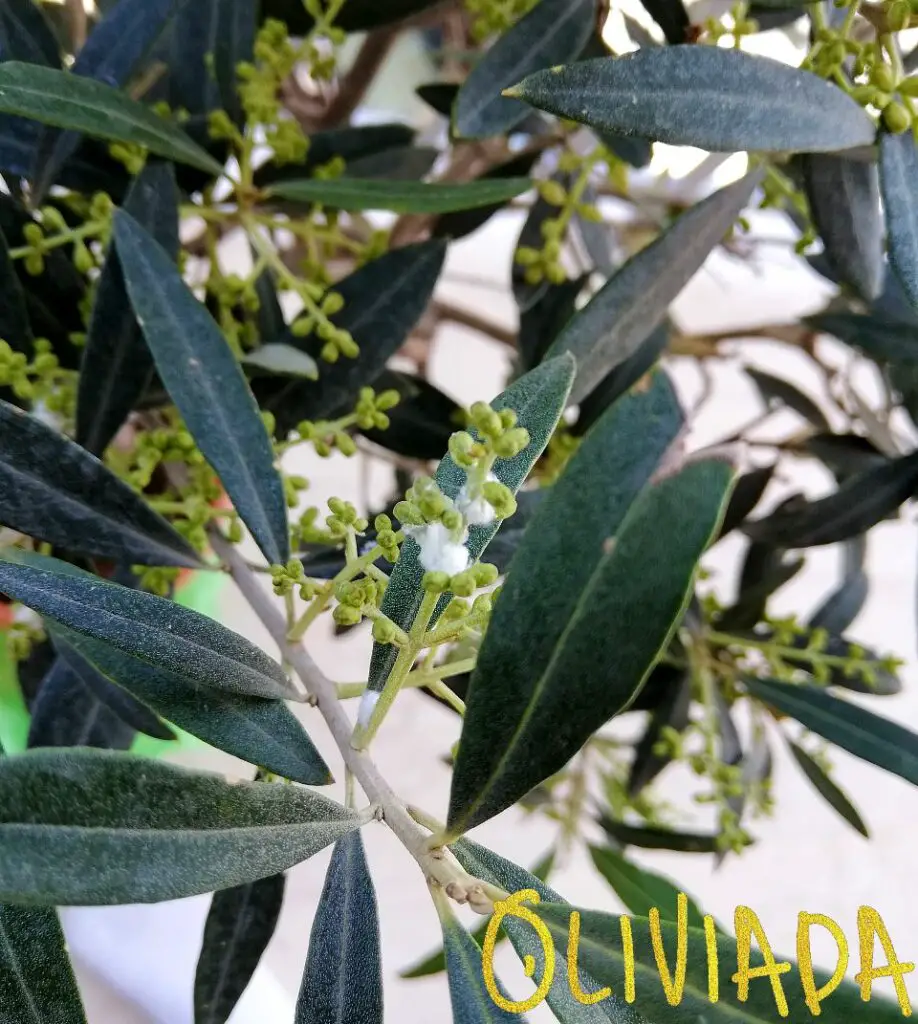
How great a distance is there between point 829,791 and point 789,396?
16.0 inches

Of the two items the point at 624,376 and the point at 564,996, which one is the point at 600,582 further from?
the point at 624,376

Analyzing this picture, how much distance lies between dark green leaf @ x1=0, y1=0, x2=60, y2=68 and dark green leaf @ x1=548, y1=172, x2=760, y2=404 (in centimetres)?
33

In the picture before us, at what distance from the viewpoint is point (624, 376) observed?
679 millimetres

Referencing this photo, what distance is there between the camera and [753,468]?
0.73m

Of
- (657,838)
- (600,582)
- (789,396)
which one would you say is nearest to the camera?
(600,582)

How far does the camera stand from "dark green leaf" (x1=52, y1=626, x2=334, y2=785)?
12.9 inches

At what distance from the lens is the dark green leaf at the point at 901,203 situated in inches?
Answer: 14.8

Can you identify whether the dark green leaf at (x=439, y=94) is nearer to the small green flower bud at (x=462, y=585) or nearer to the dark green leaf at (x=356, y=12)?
the dark green leaf at (x=356, y=12)

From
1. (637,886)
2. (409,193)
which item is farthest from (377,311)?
(637,886)

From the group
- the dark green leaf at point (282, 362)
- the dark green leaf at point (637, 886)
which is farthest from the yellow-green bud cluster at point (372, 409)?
the dark green leaf at point (637, 886)

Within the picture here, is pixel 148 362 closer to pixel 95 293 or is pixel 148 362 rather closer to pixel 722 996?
pixel 95 293

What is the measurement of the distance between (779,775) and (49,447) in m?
1.26

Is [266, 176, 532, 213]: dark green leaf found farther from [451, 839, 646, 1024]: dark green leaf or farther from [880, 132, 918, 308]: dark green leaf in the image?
[451, 839, 646, 1024]: dark green leaf

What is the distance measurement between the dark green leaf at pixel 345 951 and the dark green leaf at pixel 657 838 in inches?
18.4
